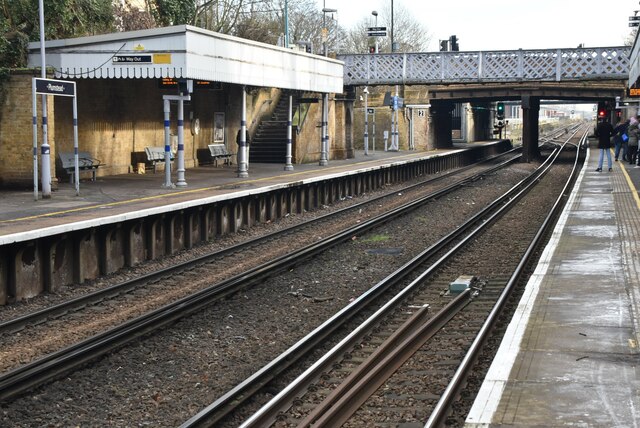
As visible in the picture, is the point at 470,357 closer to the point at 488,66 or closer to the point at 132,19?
the point at 132,19

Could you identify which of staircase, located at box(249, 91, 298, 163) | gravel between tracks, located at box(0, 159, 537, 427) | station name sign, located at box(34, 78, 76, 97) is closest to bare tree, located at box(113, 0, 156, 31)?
staircase, located at box(249, 91, 298, 163)

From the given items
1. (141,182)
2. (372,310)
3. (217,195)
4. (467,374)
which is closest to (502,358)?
(467,374)

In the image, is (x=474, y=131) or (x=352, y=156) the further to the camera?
(x=474, y=131)

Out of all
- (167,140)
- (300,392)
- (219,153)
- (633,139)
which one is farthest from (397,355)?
(633,139)

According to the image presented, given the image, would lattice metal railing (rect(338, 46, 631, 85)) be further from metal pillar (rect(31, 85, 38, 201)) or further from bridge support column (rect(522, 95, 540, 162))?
metal pillar (rect(31, 85, 38, 201))

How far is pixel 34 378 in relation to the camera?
8484 mm

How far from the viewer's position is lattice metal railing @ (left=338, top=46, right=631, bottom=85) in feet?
137

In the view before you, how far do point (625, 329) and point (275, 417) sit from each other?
3680 mm

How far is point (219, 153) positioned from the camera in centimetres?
3175

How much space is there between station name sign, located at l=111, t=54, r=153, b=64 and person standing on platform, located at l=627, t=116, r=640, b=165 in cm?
1945

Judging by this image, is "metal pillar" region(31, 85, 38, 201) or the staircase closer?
"metal pillar" region(31, 85, 38, 201)

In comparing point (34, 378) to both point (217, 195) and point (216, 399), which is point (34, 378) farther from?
point (217, 195)

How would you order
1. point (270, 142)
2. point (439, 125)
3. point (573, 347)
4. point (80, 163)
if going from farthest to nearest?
1. point (439, 125)
2. point (270, 142)
3. point (80, 163)
4. point (573, 347)

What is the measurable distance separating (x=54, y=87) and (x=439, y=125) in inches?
1554
